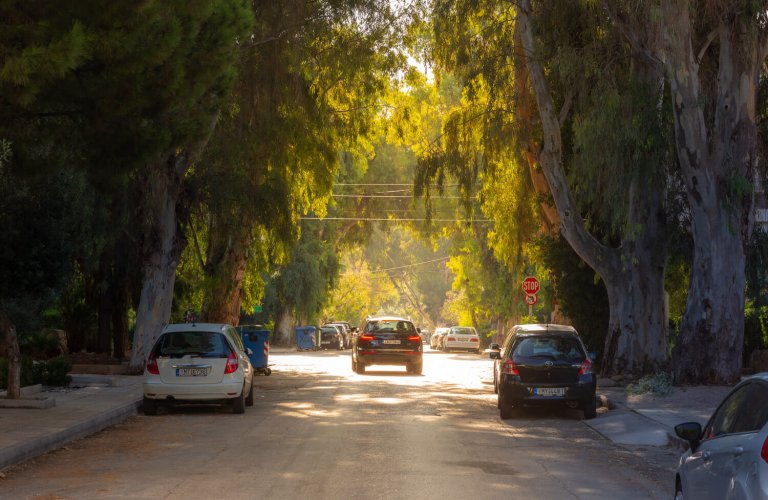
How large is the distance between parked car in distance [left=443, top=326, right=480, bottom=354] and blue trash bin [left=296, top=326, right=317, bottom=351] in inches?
350

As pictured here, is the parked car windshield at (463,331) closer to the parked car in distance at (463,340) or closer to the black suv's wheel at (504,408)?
the parked car in distance at (463,340)

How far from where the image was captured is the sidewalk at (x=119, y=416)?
574 inches

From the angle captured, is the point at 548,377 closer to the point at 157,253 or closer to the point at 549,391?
the point at 549,391

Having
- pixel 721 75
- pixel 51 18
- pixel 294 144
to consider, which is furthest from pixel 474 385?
pixel 51 18

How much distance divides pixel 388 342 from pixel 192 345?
1508 cm

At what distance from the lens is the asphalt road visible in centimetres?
1116

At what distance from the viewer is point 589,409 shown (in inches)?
787

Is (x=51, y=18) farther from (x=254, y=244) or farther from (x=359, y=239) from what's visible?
(x=359, y=239)

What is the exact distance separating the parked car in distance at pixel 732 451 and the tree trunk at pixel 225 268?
23.3m

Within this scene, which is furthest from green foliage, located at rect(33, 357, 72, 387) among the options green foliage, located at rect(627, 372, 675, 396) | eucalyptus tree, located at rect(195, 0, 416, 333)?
green foliage, located at rect(627, 372, 675, 396)

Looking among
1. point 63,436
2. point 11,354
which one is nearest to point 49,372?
point 11,354

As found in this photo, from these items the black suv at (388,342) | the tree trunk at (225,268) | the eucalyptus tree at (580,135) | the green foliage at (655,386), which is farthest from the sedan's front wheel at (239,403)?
the black suv at (388,342)

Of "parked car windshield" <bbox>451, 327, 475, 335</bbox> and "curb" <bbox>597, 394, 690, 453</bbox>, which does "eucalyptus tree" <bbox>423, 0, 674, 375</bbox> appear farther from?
"parked car windshield" <bbox>451, 327, 475, 335</bbox>

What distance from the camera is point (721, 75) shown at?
22672 mm
